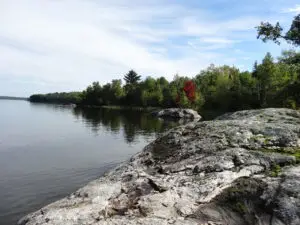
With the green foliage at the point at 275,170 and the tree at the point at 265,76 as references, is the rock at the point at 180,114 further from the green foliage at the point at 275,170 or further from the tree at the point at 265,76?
the green foliage at the point at 275,170

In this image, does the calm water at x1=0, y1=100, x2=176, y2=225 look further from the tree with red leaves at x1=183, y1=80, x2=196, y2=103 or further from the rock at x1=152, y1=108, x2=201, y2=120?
the tree with red leaves at x1=183, y1=80, x2=196, y2=103

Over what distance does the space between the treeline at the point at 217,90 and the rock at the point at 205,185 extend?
1352cm

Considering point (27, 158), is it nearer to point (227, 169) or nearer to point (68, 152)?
point (68, 152)

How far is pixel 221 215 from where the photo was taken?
8.80m

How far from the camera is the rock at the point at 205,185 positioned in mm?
8812

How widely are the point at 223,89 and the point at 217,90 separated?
390 cm

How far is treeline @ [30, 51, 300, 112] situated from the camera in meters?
86.2

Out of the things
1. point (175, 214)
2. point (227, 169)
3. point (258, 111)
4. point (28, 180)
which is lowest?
point (28, 180)

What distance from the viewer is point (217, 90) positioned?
119 metres

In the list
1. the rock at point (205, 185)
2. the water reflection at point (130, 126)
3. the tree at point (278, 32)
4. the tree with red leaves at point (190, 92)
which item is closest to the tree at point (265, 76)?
the tree with red leaves at point (190, 92)

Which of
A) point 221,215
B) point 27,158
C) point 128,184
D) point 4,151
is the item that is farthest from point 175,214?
point 4,151

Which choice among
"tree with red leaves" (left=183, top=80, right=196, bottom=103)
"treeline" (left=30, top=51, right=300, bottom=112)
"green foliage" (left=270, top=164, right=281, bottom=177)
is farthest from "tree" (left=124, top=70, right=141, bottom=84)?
"green foliage" (left=270, top=164, right=281, bottom=177)

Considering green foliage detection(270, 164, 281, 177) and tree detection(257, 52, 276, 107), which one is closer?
green foliage detection(270, 164, 281, 177)

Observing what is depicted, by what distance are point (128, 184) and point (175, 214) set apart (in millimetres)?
2777
